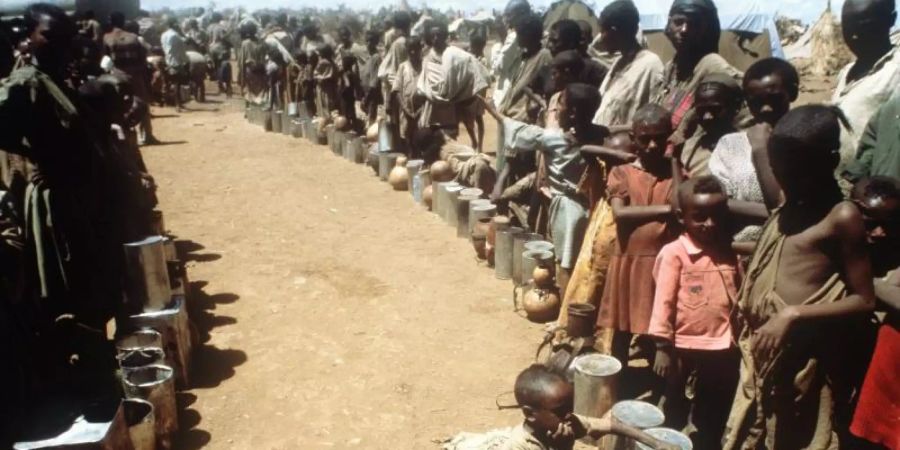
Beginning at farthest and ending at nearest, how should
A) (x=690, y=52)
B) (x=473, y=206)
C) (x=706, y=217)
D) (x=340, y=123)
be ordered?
(x=340, y=123), (x=473, y=206), (x=690, y=52), (x=706, y=217)

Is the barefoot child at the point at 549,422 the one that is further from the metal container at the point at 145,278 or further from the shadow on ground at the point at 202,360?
the metal container at the point at 145,278

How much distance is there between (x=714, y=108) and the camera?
3.71 meters

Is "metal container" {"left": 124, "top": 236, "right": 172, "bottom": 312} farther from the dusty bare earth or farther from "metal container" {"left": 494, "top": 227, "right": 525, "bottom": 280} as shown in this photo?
"metal container" {"left": 494, "top": 227, "right": 525, "bottom": 280}

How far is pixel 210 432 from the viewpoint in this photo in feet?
13.9

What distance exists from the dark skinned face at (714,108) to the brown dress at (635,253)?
0.39 m

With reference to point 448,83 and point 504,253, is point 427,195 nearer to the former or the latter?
point 448,83

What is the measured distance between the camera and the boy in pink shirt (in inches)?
132

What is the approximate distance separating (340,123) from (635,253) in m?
8.93

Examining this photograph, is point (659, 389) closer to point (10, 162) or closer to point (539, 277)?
point (539, 277)

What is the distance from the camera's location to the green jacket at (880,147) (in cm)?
330

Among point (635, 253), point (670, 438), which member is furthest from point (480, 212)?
point (670, 438)

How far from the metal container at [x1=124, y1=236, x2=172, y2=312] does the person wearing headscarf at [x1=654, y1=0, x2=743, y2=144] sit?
3.57m

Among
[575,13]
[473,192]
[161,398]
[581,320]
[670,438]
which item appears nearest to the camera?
[670,438]

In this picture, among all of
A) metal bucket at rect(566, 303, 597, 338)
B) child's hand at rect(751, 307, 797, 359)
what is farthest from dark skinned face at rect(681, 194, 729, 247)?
metal bucket at rect(566, 303, 597, 338)
